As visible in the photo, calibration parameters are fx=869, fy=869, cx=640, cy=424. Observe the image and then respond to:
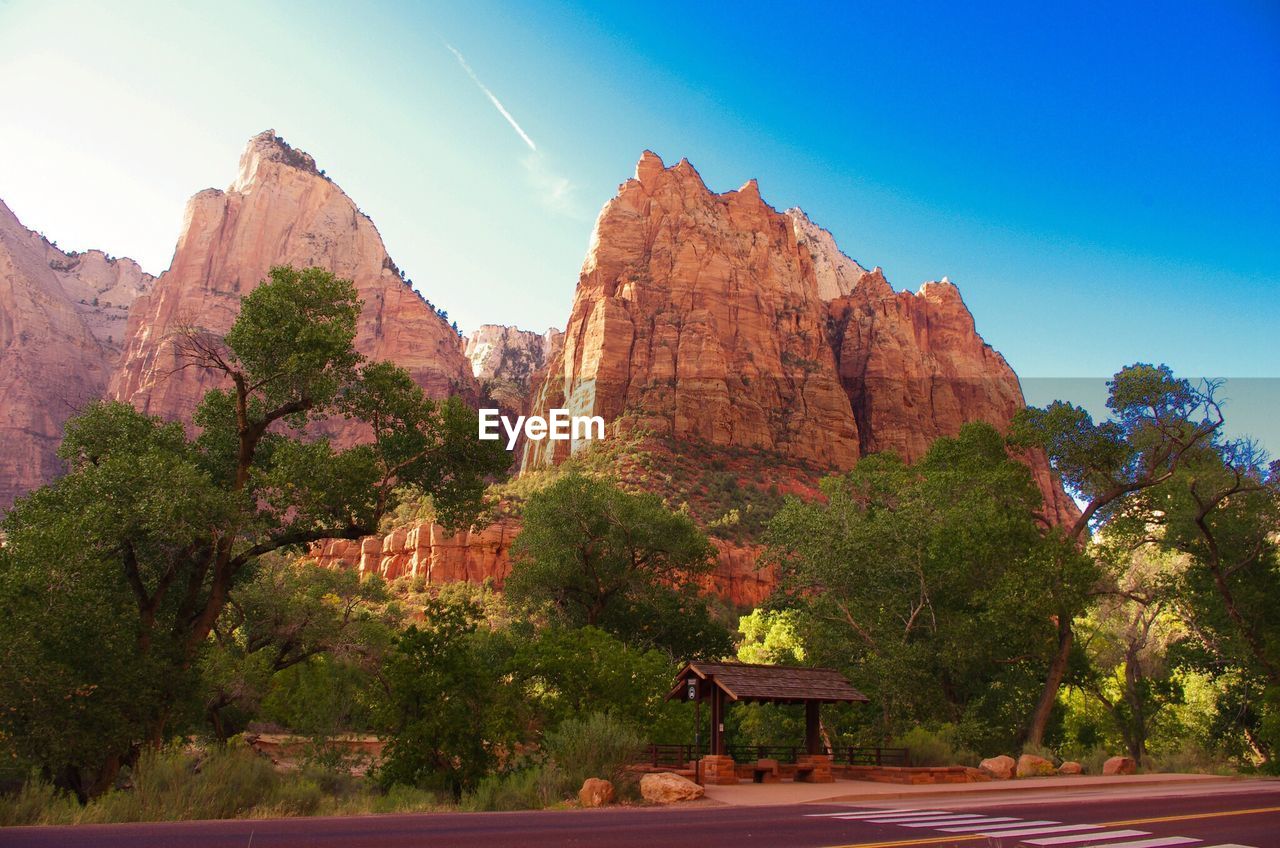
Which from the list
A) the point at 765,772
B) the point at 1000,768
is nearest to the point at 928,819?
the point at 765,772

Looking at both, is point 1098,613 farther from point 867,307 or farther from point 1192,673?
point 867,307

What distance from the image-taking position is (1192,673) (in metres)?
32.8

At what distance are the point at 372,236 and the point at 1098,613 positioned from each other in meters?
127

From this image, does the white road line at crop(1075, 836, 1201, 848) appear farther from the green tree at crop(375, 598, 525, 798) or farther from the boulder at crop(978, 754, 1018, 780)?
the boulder at crop(978, 754, 1018, 780)

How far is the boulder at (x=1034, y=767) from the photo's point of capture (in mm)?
22594

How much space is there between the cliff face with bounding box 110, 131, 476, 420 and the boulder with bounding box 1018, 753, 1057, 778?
107 meters

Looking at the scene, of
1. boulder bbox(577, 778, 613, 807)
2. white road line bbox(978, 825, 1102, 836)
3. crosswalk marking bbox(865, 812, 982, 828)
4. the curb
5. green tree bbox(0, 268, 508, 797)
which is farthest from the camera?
the curb

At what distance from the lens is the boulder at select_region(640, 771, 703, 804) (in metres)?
15.6

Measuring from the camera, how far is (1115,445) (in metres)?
28.4

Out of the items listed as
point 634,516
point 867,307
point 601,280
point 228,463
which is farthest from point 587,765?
point 867,307

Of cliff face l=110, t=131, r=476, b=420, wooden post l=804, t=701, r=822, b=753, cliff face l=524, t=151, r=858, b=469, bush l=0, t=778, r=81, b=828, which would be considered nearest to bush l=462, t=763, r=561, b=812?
bush l=0, t=778, r=81, b=828

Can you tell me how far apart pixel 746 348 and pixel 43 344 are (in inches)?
3875

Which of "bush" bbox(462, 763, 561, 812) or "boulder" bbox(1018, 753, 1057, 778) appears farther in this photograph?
"boulder" bbox(1018, 753, 1057, 778)

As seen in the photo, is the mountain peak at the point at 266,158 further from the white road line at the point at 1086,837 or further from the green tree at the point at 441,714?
the white road line at the point at 1086,837
